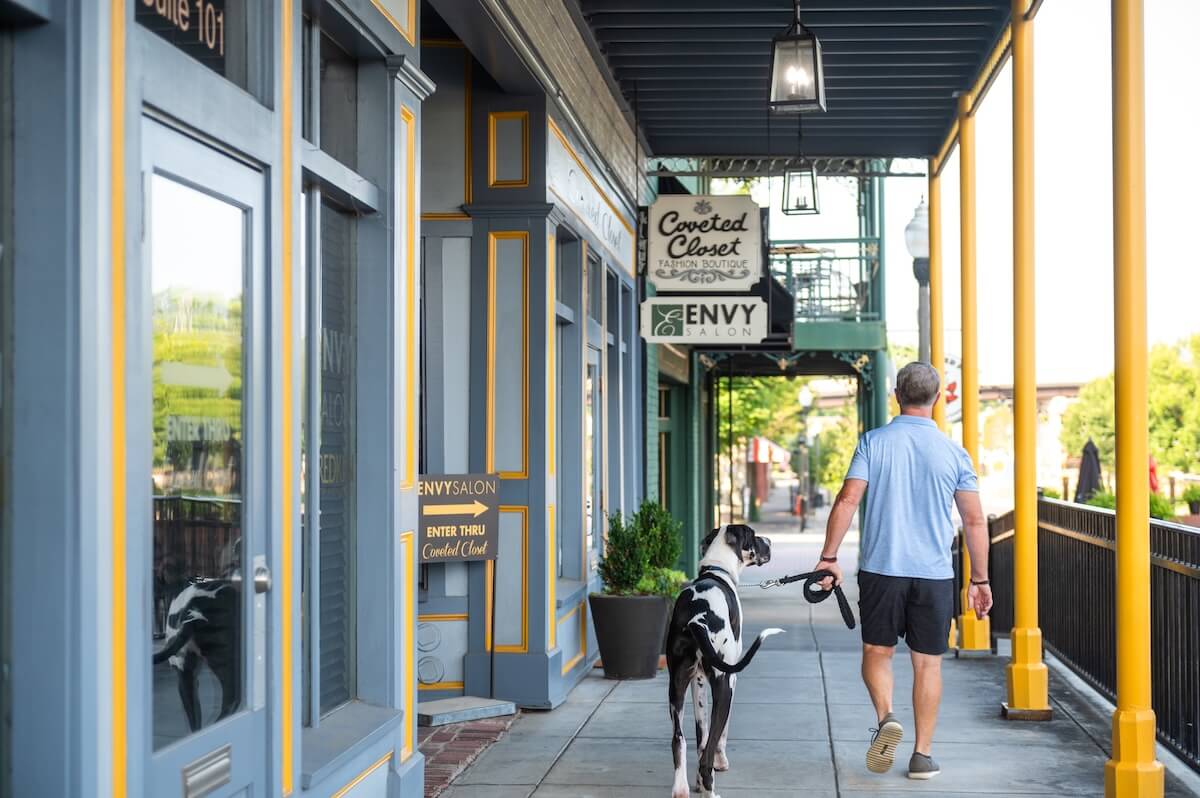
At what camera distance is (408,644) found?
5727mm

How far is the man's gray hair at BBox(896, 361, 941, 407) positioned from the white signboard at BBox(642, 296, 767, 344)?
519cm

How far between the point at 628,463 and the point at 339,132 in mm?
7937

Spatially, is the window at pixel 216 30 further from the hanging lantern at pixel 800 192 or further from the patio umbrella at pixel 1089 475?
the patio umbrella at pixel 1089 475

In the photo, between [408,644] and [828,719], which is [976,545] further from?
[408,644]

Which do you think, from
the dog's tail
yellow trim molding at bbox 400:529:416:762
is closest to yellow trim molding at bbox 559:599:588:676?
the dog's tail

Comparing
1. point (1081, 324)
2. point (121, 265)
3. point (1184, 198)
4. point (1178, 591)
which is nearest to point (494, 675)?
point (1178, 591)

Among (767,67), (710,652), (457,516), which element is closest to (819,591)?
(710,652)

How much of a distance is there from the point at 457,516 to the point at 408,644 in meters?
2.51

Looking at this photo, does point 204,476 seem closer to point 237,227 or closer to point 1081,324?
point 237,227

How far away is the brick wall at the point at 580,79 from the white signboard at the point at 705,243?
615mm

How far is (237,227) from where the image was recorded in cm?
412

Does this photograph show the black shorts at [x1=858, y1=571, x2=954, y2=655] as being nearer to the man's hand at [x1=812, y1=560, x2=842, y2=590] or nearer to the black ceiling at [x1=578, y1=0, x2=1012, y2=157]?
the man's hand at [x1=812, y1=560, x2=842, y2=590]

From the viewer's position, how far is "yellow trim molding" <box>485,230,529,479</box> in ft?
28.3

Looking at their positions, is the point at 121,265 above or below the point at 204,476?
above
